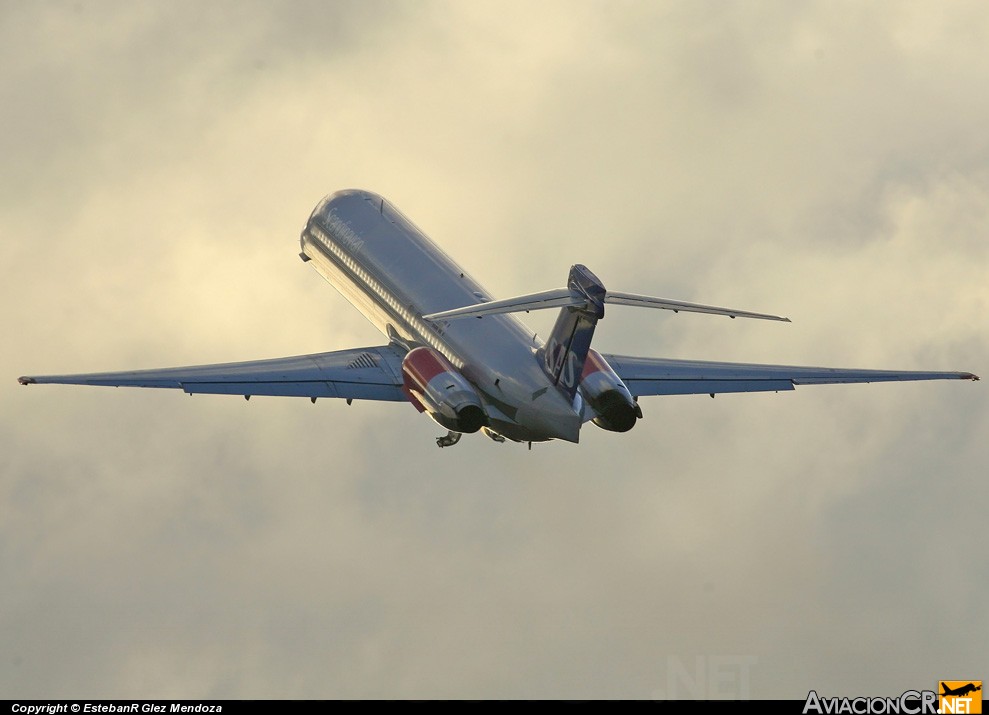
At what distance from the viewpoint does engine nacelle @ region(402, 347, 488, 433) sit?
12862cm

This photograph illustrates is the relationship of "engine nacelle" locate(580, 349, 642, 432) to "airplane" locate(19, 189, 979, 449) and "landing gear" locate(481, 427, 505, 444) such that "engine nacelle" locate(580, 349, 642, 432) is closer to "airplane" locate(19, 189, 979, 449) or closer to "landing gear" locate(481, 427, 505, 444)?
"airplane" locate(19, 189, 979, 449)

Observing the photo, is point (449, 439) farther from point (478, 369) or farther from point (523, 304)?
point (523, 304)

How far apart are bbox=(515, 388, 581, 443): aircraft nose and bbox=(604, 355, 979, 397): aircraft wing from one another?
6.86 meters

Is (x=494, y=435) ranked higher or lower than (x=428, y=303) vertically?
lower

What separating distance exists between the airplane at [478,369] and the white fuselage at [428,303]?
0.17 ft

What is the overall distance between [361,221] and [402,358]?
11762mm

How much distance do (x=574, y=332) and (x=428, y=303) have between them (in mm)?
12714

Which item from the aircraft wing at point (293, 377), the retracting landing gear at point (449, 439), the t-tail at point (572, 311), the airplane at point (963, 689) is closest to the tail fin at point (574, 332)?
the t-tail at point (572, 311)

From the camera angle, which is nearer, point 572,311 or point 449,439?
point 572,311

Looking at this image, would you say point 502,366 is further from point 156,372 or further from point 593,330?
point 156,372

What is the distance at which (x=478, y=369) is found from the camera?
130875 mm

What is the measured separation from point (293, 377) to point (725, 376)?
645 inches

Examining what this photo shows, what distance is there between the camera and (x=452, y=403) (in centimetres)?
12862

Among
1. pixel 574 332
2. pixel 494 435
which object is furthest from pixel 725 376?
pixel 574 332
